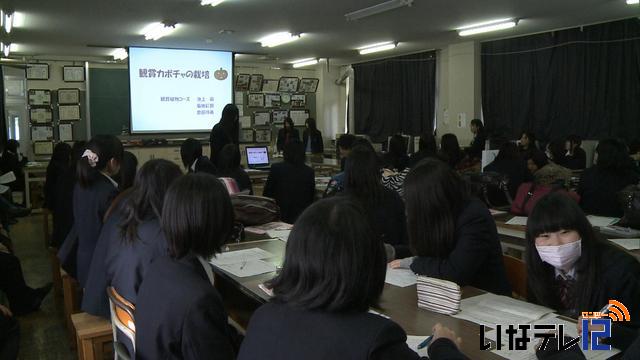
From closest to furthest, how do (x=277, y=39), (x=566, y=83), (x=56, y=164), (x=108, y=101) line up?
(x=56, y=164)
(x=566, y=83)
(x=277, y=39)
(x=108, y=101)

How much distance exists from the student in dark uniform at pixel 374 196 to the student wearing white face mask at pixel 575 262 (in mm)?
1210

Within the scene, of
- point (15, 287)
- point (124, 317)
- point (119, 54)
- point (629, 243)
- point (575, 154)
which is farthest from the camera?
point (119, 54)

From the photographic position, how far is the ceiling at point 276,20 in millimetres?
6312

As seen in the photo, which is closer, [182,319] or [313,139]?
[182,319]

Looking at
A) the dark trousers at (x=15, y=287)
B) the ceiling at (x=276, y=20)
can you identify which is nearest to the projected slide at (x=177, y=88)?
the ceiling at (x=276, y=20)

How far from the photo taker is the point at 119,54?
1055 centimetres

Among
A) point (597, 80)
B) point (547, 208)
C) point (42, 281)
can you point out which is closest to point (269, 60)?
point (597, 80)

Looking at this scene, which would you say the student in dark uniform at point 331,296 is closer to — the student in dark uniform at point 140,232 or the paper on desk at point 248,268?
the student in dark uniform at point 140,232

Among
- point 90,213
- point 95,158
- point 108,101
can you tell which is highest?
point 108,101

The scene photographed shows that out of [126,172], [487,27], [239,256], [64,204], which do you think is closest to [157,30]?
[64,204]

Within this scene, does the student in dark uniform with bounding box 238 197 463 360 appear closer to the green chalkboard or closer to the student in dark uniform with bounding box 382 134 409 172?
the student in dark uniform with bounding box 382 134 409 172

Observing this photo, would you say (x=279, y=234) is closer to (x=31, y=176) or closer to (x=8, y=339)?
(x=8, y=339)

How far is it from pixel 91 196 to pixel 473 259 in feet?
7.09

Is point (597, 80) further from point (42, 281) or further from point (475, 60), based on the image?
point (42, 281)
